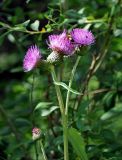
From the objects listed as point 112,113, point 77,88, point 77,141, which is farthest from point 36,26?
point 77,141

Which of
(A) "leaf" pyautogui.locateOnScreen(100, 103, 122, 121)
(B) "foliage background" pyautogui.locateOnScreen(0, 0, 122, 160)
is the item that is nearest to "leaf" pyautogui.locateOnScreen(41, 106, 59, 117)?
(B) "foliage background" pyautogui.locateOnScreen(0, 0, 122, 160)

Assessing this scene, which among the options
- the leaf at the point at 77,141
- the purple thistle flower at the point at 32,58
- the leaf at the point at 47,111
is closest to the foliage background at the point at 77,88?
the leaf at the point at 47,111

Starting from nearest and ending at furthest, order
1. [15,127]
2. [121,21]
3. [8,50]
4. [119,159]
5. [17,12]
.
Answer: [119,159], [121,21], [15,127], [17,12], [8,50]

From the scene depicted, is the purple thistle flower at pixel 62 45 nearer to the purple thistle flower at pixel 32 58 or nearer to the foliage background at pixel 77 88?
the purple thistle flower at pixel 32 58

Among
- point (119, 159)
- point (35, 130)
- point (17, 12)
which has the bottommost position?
point (119, 159)

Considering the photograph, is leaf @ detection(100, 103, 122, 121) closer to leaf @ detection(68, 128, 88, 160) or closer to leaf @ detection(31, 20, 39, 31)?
leaf @ detection(31, 20, 39, 31)

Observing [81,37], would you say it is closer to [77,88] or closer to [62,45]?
[62,45]

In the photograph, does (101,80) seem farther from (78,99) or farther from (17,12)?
(17,12)

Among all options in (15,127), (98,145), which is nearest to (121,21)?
(98,145)
